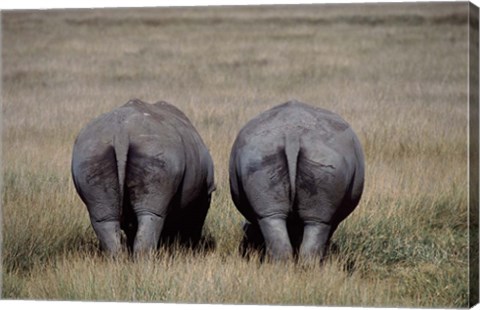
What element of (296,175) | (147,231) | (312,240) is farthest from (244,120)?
(296,175)

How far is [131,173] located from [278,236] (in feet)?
3.27

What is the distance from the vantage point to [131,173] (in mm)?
8367

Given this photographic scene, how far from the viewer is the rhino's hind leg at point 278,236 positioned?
8305 millimetres

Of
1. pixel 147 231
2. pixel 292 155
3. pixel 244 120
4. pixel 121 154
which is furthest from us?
pixel 244 120

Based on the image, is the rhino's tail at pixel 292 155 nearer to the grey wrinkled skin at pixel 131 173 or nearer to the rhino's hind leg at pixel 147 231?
the grey wrinkled skin at pixel 131 173

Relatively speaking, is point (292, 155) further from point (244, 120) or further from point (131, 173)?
point (244, 120)

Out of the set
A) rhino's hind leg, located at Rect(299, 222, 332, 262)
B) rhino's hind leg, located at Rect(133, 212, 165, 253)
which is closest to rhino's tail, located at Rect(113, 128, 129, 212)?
rhino's hind leg, located at Rect(133, 212, 165, 253)

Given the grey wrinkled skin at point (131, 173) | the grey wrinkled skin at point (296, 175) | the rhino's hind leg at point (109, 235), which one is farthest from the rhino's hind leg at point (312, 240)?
the rhino's hind leg at point (109, 235)

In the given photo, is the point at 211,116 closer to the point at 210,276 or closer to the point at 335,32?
the point at 335,32

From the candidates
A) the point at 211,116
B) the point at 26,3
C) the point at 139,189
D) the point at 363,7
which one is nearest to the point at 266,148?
the point at 139,189

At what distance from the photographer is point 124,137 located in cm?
834

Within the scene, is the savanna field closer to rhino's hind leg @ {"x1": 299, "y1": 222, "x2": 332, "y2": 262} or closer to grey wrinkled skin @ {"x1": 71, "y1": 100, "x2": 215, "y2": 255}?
rhino's hind leg @ {"x1": 299, "y1": 222, "x2": 332, "y2": 262}

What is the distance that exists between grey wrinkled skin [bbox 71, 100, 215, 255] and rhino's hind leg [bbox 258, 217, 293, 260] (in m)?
0.65

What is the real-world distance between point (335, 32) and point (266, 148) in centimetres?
550
